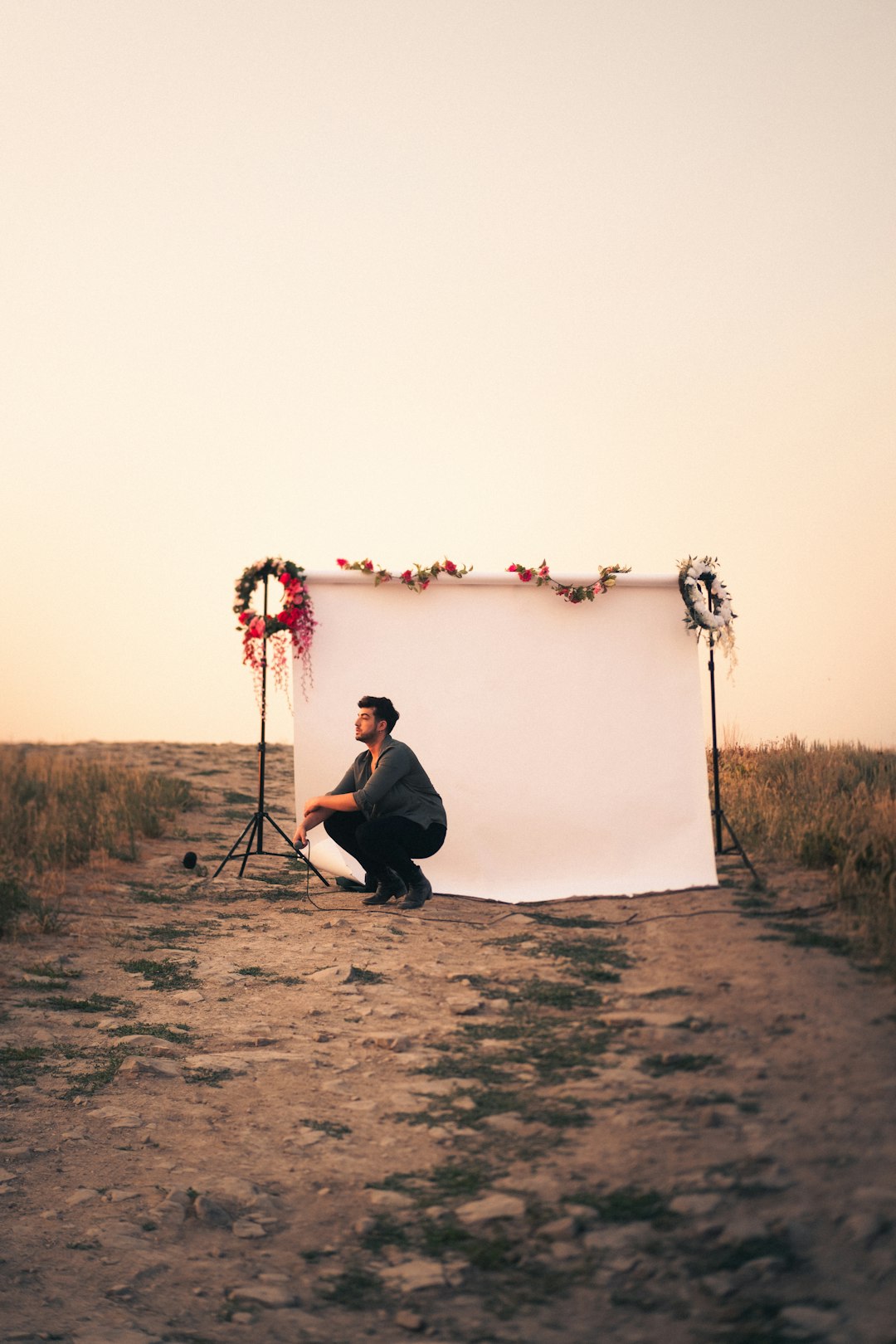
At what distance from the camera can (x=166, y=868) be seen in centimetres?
1039

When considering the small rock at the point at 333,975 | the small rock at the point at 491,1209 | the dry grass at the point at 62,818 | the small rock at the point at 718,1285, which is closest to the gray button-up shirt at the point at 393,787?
the small rock at the point at 333,975

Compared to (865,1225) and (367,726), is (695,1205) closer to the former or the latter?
(865,1225)

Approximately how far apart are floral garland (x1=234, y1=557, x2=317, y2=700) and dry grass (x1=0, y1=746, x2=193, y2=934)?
2.46 m

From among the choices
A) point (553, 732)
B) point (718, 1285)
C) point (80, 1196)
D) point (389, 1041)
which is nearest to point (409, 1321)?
point (718, 1285)

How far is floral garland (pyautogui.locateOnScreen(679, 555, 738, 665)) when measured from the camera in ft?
27.2

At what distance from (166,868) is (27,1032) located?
4.26 m

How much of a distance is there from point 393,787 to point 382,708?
21.9 inches

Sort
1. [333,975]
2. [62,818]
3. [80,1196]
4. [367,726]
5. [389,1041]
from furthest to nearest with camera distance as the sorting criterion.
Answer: [62,818], [367,726], [333,975], [389,1041], [80,1196]

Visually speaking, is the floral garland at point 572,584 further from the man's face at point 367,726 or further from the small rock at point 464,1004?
the small rock at point 464,1004

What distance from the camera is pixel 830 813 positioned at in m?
8.23

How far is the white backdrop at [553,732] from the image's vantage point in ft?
27.7

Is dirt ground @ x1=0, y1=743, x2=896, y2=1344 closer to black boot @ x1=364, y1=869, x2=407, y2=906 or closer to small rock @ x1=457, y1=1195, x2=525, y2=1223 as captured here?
small rock @ x1=457, y1=1195, x2=525, y2=1223

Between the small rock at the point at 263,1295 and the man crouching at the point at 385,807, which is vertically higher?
the man crouching at the point at 385,807

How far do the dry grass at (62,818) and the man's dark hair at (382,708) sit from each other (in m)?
2.74
